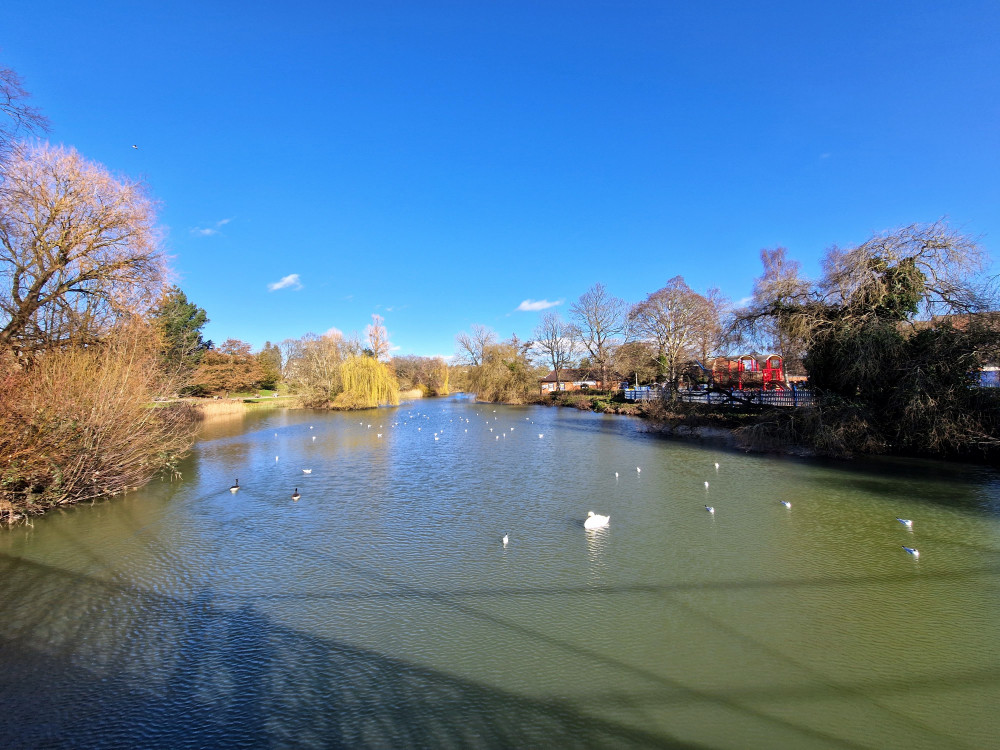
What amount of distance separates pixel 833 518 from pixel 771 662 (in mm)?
5333

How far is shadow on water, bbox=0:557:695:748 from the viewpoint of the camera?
10.7 ft

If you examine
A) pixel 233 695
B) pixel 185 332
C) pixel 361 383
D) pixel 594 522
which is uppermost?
pixel 185 332

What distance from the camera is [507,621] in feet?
15.8

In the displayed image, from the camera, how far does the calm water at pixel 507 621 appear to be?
134 inches

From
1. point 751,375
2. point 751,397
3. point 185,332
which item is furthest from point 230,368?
point 751,375

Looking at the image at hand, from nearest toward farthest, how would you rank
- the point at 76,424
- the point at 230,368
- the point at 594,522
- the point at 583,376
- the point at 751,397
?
1. the point at 594,522
2. the point at 76,424
3. the point at 751,397
4. the point at 230,368
5. the point at 583,376

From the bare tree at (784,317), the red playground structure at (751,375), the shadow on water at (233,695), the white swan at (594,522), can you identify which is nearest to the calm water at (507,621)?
the shadow on water at (233,695)

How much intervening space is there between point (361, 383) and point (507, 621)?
30.9 metres

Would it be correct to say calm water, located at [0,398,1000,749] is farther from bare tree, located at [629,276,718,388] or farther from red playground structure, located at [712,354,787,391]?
bare tree, located at [629,276,718,388]

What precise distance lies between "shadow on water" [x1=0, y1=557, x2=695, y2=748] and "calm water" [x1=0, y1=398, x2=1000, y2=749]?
2 centimetres

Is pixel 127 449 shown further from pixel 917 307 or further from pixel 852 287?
pixel 917 307

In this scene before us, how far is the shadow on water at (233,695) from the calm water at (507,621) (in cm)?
2

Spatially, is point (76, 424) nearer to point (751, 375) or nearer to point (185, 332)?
point (185, 332)

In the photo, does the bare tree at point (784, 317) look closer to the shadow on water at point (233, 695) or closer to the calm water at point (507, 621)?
the calm water at point (507, 621)
